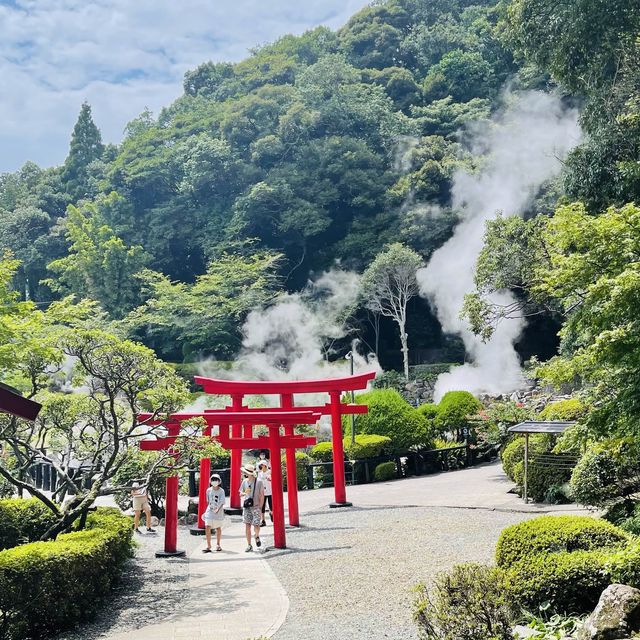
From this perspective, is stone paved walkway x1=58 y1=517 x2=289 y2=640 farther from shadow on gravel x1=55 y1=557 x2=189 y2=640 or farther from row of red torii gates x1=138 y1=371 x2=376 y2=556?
row of red torii gates x1=138 y1=371 x2=376 y2=556

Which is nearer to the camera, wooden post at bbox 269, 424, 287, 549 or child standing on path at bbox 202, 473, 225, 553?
child standing on path at bbox 202, 473, 225, 553

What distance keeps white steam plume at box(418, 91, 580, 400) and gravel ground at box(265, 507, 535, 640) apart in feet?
64.8

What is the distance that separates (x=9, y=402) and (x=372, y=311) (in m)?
34.0

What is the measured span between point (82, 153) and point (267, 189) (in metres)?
23.0

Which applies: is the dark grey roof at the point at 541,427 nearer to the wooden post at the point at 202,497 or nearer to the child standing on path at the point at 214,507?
the child standing on path at the point at 214,507

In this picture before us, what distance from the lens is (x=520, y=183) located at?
3791cm

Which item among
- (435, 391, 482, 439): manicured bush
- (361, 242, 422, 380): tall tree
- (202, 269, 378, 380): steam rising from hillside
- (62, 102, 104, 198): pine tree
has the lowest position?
(435, 391, 482, 439): manicured bush

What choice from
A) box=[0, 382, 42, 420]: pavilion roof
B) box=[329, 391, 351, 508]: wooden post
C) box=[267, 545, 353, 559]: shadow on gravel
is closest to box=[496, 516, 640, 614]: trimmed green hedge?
box=[0, 382, 42, 420]: pavilion roof

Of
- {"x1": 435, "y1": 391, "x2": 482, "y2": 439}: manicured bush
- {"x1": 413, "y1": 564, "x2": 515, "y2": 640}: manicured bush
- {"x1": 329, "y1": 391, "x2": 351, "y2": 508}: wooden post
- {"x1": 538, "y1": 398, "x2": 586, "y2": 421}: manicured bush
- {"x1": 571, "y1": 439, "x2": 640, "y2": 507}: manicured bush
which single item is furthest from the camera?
{"x1": 435, "y1": 391, "x2": 482, "y2": 439}: manicured bush

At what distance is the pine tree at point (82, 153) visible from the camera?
5869 centimetres

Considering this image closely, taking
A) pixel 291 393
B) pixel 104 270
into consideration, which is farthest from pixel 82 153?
pixel 291 393

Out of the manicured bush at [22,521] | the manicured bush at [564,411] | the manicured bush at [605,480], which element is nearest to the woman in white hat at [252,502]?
the manicured bush at [22,521]

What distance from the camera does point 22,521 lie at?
1163 cm

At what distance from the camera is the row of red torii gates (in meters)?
12.1
